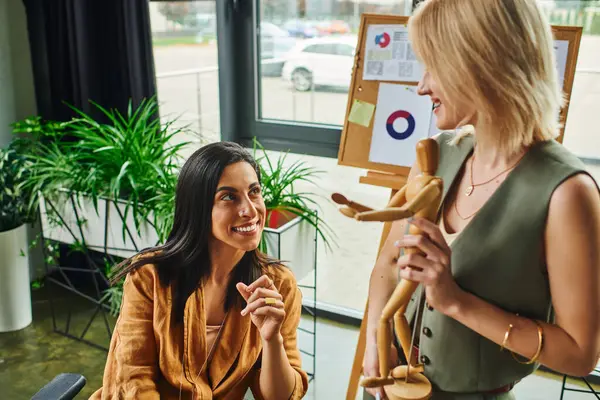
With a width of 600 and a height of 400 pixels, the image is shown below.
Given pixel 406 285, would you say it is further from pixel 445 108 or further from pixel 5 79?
pixel 5 79

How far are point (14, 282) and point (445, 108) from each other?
2.73 metres

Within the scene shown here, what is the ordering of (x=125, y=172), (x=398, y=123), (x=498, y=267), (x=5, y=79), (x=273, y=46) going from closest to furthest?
(x=498, y=267)
(x=398, y=123)
(x=125, y=172)
(x=273, y=46)
(x=5, y=79)

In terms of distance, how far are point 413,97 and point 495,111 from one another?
1.28 m

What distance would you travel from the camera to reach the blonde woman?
34.8 inches

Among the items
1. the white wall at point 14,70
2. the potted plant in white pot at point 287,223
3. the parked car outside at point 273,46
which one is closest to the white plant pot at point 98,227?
the potted plant in white pot at point 287,223

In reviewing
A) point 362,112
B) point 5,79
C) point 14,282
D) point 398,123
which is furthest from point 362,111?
point 5,79

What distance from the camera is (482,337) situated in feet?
3.38

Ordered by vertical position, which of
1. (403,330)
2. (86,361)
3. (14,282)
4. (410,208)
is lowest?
(86,361)

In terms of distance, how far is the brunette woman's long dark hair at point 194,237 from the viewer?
4.44 feet

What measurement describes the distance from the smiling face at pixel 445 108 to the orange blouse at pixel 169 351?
0.70 m

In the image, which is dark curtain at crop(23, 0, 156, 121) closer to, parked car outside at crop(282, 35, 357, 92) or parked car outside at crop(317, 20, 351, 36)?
parked car outside at crop(282, 35, 357, 92)

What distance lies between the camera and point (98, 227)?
2711 millimetres

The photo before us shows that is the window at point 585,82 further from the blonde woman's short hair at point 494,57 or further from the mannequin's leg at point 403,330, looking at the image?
the mannequin's leg at point 403,330

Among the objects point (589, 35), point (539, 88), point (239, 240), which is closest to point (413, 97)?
point (589, 35)
